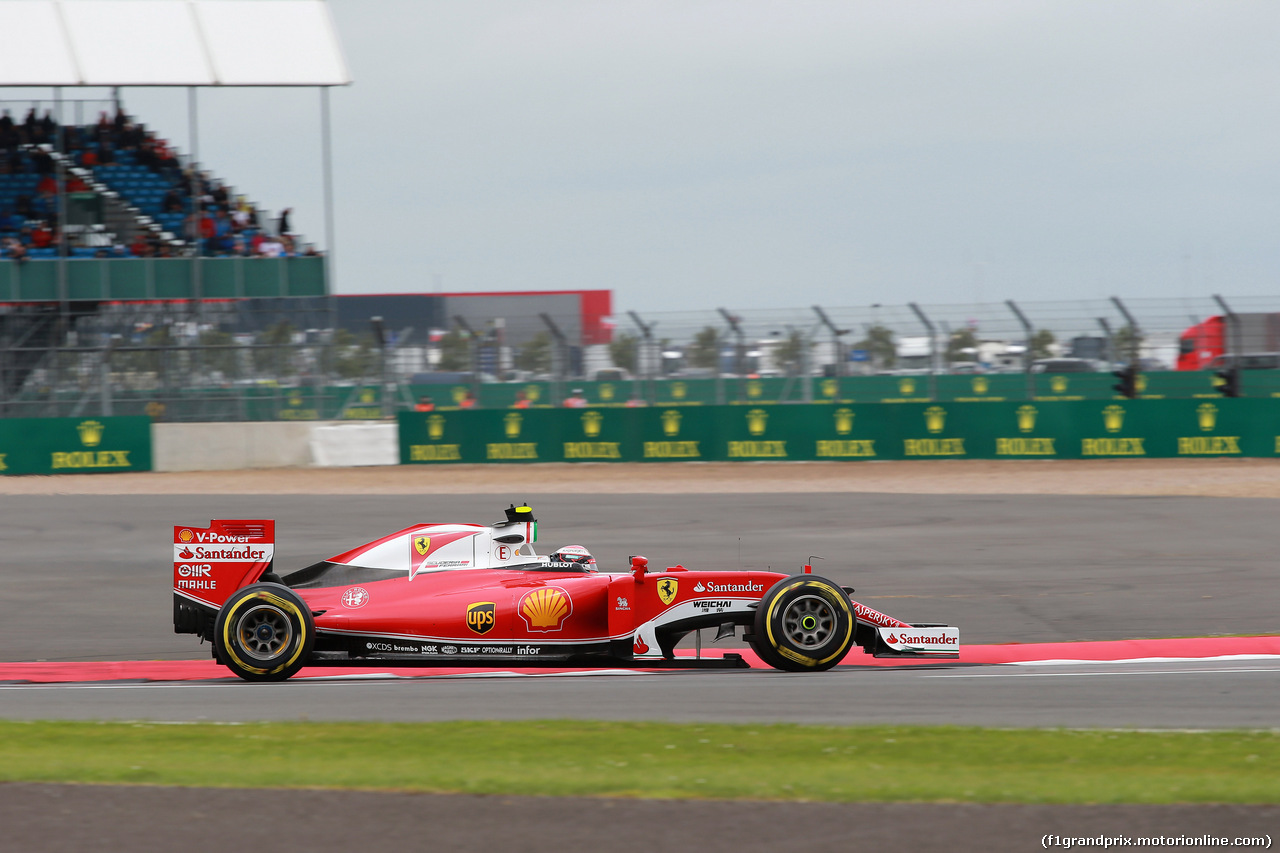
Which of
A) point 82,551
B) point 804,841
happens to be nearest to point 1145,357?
point 82,551

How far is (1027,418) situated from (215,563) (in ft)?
61.5

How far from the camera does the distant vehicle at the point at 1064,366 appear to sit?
2617 centimetres

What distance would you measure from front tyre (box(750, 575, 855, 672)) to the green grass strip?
1.69 m

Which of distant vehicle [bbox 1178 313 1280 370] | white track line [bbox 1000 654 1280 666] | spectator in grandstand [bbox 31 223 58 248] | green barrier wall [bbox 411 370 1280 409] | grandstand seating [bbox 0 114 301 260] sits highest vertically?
grandstand seating [bbox 0 114 301 260]

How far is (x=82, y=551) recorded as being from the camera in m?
15.9

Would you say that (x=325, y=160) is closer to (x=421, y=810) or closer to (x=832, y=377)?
(x=832, y=377)

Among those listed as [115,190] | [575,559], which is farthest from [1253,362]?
[115,190]

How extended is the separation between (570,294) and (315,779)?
59.9 metres

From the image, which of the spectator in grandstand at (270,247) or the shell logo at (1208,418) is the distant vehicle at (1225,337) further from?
the spectator in grandstand at (270,247)

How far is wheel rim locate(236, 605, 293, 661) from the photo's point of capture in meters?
8.55

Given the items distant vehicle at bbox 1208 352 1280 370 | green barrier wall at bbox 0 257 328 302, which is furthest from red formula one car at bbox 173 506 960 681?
green barrier wall at bbox 0 257 328 302

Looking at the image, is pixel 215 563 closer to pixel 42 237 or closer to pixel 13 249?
pixel 13 249

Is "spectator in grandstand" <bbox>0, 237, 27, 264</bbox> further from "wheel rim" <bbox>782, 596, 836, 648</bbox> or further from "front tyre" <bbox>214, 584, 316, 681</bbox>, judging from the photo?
"wheel rim" <bbox>782, 596, 836, 648</bbox>

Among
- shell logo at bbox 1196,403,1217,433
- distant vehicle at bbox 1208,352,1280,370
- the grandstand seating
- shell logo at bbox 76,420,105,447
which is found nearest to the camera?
shell logo at bbox 1196,403,1217,433
